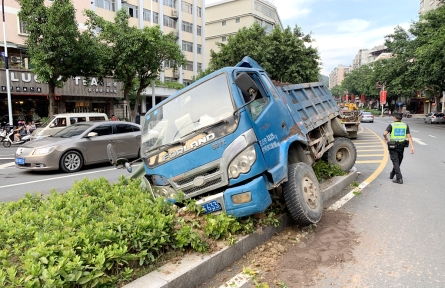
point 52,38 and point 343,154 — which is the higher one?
point 52,38

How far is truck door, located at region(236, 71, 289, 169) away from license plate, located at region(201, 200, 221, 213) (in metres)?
0.74

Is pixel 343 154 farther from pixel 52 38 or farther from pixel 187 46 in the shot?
pixel 187 46

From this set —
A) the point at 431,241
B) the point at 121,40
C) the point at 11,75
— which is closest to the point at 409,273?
the point at 431,241

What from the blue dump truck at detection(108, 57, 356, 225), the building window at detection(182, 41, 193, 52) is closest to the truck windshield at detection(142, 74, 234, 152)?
the blue dump truck at detection(108, 57, 356, 225)

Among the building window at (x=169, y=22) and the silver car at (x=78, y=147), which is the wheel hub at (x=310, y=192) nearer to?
the silver car at (x=78, y=147)

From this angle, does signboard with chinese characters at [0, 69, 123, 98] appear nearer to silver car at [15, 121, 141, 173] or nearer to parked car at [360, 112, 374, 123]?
silver car at [15, 121, 141, 173]

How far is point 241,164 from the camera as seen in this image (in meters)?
3.57

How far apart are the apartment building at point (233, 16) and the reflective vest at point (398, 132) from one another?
50.1 metres

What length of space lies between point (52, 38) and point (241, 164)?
15.3 metres

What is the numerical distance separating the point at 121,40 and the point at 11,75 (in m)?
8.53

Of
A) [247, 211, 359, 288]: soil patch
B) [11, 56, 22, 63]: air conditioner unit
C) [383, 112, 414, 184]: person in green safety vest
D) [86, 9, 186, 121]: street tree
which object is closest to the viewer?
[247, 211, 359, 288]: soil patch

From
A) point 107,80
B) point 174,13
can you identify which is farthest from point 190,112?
point 174,13

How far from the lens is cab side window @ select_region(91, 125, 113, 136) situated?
10.0 meters

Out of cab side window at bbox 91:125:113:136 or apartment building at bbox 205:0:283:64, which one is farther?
apartment building at bbox 205:0:283:64
